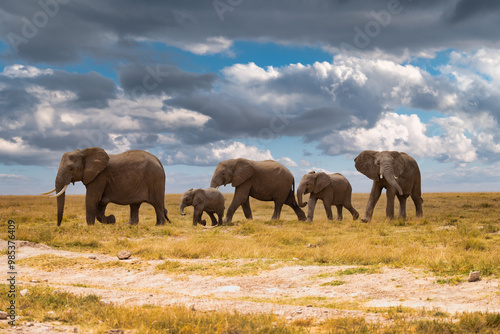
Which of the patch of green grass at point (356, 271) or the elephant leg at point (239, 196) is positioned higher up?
the elephant leg at point (239, 196)

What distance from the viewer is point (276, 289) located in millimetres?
10266

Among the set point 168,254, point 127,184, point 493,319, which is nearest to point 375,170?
point 127,184

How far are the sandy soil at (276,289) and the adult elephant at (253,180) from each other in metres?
12.5

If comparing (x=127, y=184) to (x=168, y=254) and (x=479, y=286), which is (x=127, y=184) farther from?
(x=479, y=286)

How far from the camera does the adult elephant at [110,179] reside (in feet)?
71.5

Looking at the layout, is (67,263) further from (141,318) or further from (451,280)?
(451,280)

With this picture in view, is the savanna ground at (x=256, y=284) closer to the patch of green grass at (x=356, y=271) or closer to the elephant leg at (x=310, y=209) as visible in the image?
the patch of green grass at (x=356, y=271)

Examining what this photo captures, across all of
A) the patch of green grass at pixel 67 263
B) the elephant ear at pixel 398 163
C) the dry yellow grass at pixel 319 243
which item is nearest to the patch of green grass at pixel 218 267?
the dry yellow grass at pixel 319 243

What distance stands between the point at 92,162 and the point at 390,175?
1396 centimetres

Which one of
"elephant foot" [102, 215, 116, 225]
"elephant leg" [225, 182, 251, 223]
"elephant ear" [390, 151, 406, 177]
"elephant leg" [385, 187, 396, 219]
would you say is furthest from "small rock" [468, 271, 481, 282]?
"elephant foot" [102, 215, 116, 225]

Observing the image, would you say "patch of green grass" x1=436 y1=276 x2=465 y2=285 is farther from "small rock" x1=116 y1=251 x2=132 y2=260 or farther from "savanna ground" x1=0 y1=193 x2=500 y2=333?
"small rock" x1=116 y1=251 x2=132 y2=260

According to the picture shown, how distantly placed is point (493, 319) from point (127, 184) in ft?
60.1

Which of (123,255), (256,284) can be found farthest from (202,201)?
(256,284)

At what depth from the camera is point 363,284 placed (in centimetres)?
1018
